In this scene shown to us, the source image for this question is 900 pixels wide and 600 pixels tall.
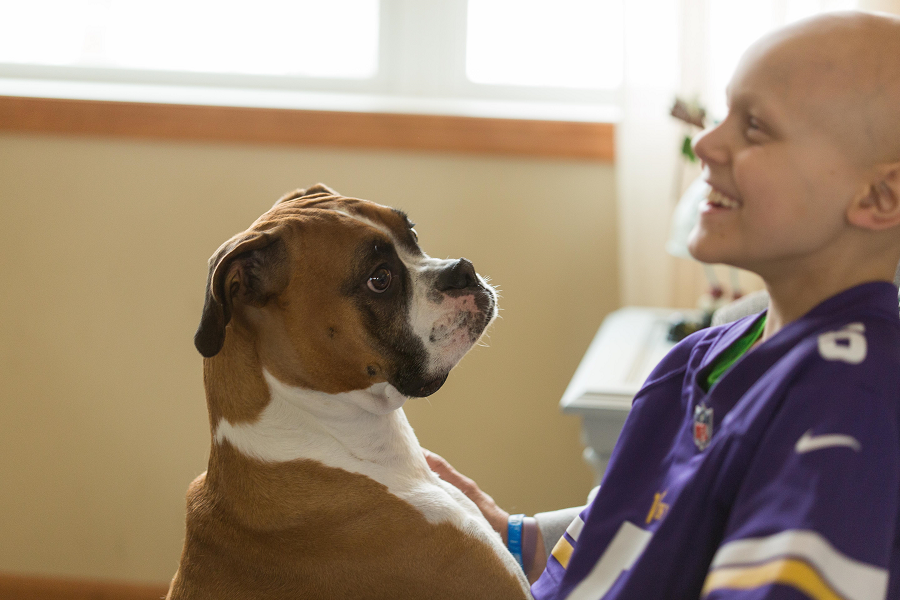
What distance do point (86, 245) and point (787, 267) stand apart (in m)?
2.20

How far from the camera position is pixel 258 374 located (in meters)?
1.11

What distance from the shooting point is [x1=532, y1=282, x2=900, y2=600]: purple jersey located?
58cm

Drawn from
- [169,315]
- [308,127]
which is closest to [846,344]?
[308,127]

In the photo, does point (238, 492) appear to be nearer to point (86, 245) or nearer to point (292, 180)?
point (292, 180)

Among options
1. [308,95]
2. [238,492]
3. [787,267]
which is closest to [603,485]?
[787,267]

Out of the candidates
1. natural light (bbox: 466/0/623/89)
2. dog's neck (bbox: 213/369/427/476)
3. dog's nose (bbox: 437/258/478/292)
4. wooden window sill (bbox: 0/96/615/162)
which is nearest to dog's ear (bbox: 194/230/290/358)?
dog's neck (bbox: 213/369/427/476)

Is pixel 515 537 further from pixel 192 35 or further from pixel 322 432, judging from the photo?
pixel 192 35

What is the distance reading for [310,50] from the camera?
102 inches

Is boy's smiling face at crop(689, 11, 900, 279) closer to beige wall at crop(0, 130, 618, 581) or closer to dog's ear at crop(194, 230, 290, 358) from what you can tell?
dog's ear at crop(194, 230, 290, 358)

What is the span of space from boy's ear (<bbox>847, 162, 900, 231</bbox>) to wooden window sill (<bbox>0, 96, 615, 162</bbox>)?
167 cm

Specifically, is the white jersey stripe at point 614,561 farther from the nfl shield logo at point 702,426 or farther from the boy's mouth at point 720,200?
the boy's mouth at point 720,200

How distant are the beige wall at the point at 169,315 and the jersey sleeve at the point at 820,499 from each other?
178 cm

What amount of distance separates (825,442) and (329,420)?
0.69 meters

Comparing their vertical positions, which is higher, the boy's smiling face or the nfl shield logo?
the boy's smiling face
